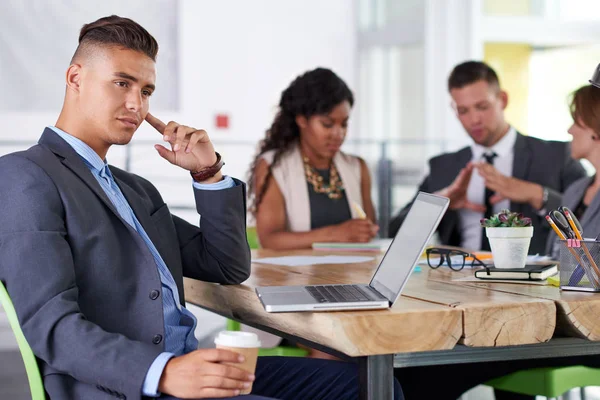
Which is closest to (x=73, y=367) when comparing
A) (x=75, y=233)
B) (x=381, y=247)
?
(x=75, y=233)

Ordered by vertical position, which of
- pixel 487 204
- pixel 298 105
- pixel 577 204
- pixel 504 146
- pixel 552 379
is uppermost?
pixel 298 105

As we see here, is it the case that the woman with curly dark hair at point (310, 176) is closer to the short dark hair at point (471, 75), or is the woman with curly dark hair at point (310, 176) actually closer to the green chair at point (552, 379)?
the short dark hair at point (471, 75)

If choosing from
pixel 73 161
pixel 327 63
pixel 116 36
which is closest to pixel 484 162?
pixel 116 36

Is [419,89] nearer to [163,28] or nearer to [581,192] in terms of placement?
[163,28]

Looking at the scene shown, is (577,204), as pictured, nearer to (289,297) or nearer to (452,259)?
(452,259)

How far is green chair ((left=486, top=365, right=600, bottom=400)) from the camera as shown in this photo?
2.04 metres

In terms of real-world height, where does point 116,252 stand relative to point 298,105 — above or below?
below

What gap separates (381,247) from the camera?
2.92 metres

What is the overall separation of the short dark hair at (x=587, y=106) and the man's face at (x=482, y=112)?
768 mm

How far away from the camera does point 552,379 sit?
2.04 meters

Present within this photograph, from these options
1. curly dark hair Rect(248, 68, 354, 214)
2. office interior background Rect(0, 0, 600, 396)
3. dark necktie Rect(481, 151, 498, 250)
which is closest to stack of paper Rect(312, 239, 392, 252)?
curly dark hair Rect(248, 68, 354, 214)

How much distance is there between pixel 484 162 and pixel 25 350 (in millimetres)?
2270

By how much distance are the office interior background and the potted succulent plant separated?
4.55 metres

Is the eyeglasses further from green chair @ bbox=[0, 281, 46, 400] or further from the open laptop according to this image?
green chair @ bbox=[0, 281, 46, 400]
